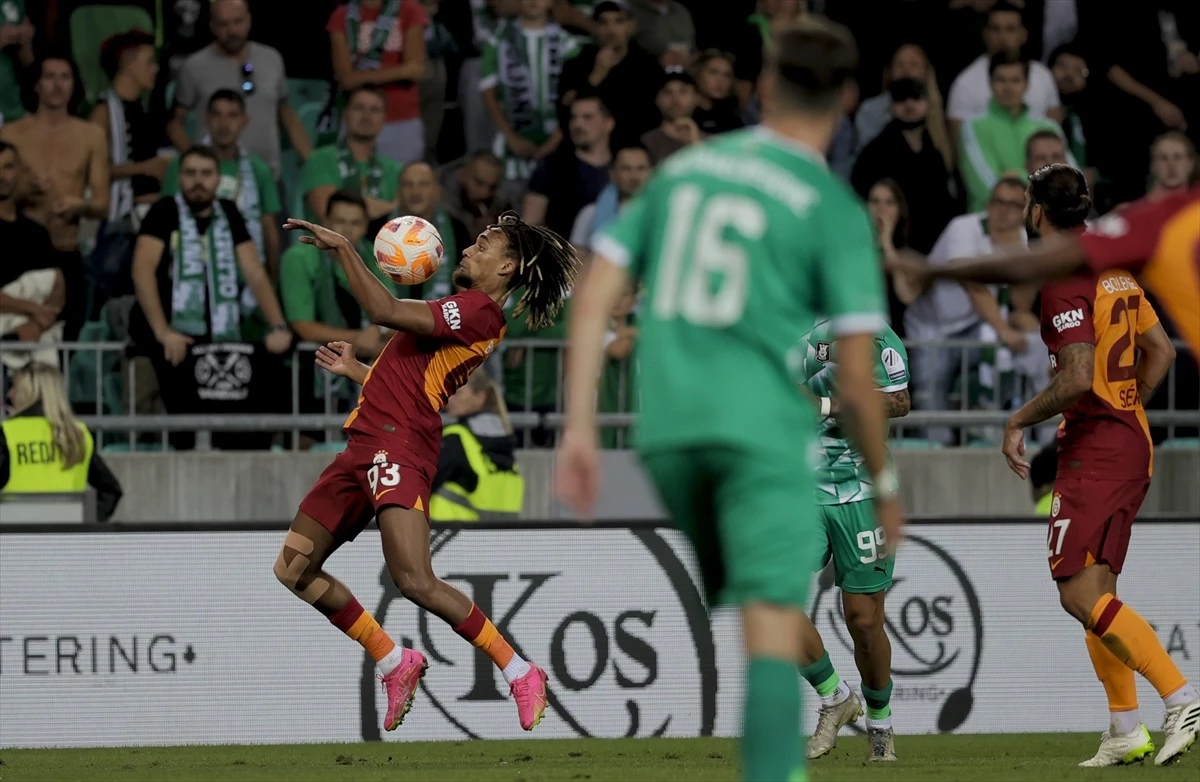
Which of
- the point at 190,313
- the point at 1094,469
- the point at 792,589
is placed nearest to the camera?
the point at 792,589

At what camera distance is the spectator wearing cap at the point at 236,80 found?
1427cm

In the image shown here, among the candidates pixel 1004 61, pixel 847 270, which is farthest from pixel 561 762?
pixel 1004 61

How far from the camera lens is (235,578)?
417 inches

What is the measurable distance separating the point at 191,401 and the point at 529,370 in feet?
7.40

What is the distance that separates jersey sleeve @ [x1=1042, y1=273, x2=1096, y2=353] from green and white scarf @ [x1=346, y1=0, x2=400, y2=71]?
7466 millimetres

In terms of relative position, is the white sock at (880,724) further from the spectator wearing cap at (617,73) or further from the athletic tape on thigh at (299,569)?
the spectator wearing cap at (617,73)

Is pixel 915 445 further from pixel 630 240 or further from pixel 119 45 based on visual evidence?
pixel 630 240

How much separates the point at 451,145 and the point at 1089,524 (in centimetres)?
822

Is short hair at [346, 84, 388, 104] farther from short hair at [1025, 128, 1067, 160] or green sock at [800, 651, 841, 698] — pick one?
green sock at [800, 651, 841, 698]

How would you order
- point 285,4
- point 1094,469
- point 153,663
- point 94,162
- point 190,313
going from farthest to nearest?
point 285,4 < point 94,162 < point 190,313 < point 153,663 < point 1094,469

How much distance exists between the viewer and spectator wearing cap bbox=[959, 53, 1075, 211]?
14.5m

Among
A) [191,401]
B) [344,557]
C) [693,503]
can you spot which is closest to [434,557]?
[344,557]

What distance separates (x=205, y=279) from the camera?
A: 12773 millimetres

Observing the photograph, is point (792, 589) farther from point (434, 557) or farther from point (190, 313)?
point (190, 313)
